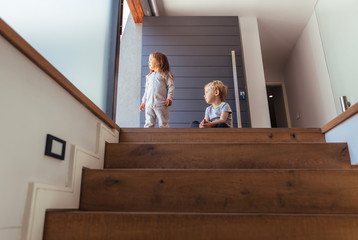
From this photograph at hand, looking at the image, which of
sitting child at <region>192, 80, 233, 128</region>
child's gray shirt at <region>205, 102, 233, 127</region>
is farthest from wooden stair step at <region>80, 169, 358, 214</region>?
child's gray shirt at <region>205, 102, 233, 127</region>

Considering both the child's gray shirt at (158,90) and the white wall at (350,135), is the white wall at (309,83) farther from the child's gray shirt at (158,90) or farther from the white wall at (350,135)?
the white wall at (350,135)

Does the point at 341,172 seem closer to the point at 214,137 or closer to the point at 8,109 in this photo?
the point at 214,137

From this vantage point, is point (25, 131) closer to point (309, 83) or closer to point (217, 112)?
point (217, 112)

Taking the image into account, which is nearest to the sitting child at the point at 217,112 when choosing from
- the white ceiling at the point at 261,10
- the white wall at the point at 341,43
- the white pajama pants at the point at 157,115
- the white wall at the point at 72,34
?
the white pajama pants at the point at 157,115

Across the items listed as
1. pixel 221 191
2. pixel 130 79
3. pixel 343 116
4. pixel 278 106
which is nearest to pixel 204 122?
pixel 343 116

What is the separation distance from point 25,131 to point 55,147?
0.17m

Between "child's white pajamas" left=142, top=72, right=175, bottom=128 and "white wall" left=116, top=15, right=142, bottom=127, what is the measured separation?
0.86 metres

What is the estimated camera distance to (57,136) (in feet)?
3.48

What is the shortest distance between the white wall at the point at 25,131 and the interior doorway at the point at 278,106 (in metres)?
5.12

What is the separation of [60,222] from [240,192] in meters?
0.68

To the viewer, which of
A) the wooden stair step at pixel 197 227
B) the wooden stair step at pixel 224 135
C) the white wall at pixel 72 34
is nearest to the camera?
the wooden stair step at pixel 197 227

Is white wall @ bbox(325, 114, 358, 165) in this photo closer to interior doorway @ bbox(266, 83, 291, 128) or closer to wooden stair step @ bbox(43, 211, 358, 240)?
wooden stair step @ bbox(43, 211, 358, 240)

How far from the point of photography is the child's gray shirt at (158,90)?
275 cm

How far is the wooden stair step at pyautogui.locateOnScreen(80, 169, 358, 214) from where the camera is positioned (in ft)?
3.72
